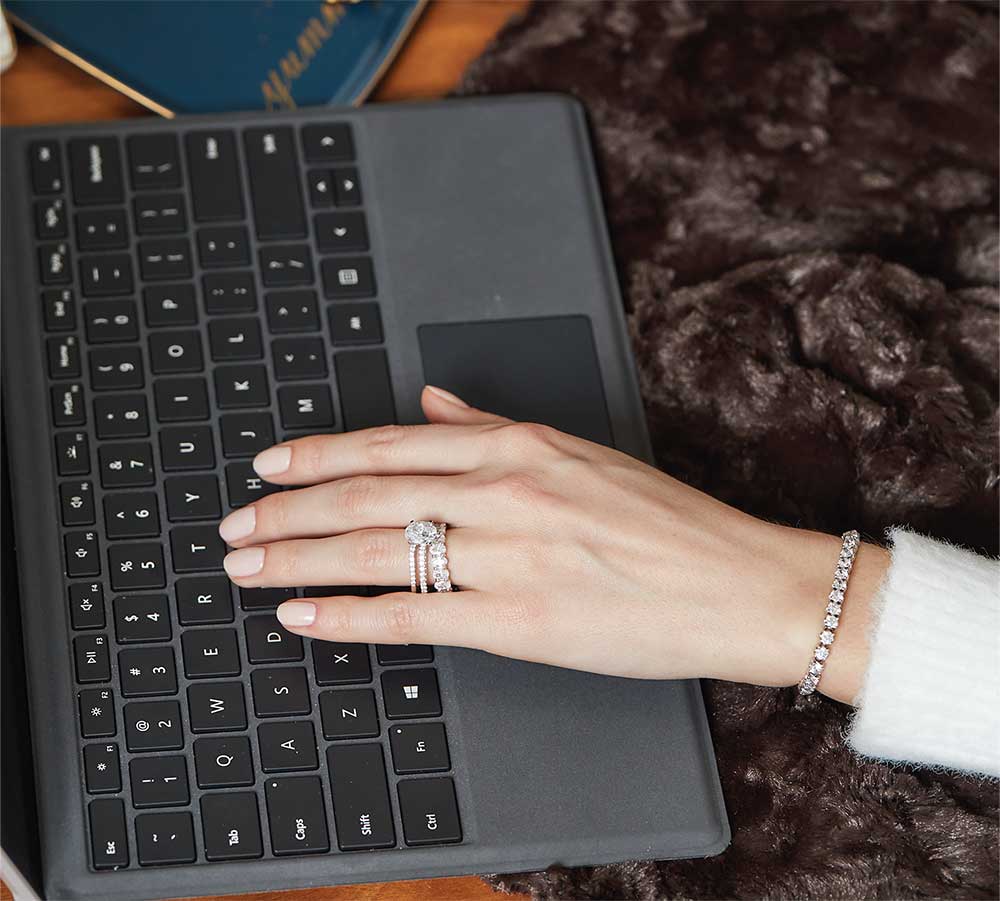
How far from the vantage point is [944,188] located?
810 mm

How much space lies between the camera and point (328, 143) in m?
0.77

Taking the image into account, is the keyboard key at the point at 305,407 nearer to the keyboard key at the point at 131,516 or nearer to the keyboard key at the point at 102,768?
the keyboard key at the point at 131,516

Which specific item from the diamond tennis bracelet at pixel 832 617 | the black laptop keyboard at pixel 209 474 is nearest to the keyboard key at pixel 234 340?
the black laptop keyboard at pixel 209 474

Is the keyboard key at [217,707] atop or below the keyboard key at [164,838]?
atop

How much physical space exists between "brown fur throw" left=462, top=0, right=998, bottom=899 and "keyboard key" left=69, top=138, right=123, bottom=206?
0.84 feet

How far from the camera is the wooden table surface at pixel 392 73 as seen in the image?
0.79 meters

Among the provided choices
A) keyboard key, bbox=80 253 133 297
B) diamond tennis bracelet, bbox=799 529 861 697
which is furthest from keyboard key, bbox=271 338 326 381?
diamond tennis bracelet, bbox=799 529 861 697

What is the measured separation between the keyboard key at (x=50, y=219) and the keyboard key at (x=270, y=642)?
0.94 ft

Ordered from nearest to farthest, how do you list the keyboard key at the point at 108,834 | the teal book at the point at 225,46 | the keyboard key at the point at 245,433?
the keyboard key at the point at 108,834 < the keyboard key at the point at 245,433 < the teal book at the point at 225,46

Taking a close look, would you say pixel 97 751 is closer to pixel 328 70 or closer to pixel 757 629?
pixel 757 629

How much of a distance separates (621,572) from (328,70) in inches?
16.5

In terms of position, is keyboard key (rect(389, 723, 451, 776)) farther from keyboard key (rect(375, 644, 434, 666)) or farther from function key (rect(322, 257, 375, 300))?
function key (rect(322, 257, 375, 300))

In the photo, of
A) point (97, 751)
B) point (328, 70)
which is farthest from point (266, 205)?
point (97, 751)

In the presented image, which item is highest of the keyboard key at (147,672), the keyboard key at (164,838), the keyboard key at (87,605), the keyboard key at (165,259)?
the keyboard key at (165,259)
